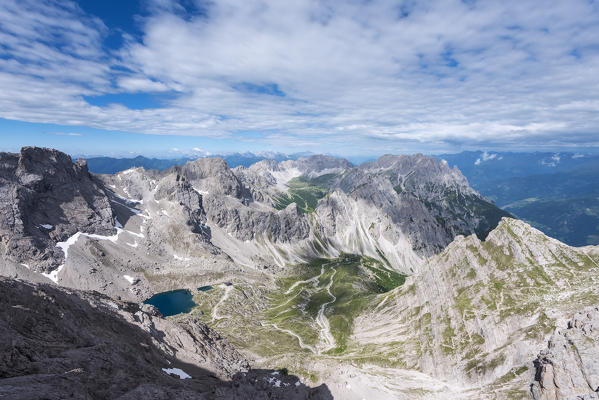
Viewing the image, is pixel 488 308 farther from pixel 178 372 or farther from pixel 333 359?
pixel 178 372

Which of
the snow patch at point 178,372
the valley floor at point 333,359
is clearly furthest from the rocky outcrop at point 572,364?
the snow patch at point 178,372

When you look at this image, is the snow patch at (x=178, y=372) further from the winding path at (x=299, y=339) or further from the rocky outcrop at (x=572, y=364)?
the winding path at (x=299, y=339)

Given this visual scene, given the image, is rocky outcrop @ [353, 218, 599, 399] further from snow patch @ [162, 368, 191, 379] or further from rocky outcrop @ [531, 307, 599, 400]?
snow patch @ [162, 368, 191, 379]

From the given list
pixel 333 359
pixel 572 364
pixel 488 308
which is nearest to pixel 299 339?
pixel 333 359

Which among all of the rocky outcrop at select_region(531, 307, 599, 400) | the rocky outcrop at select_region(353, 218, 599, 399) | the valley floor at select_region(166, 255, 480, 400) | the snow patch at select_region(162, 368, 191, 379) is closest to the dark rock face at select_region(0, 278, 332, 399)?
the snow patch at select_region(162, 368, 191, 379)

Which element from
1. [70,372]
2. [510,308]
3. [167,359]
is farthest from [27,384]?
[510,308]

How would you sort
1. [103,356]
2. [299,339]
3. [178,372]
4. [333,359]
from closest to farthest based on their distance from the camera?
[103,356] → [178,372] → [333,359] → [299,339]

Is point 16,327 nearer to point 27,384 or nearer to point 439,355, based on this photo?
point 27,384
